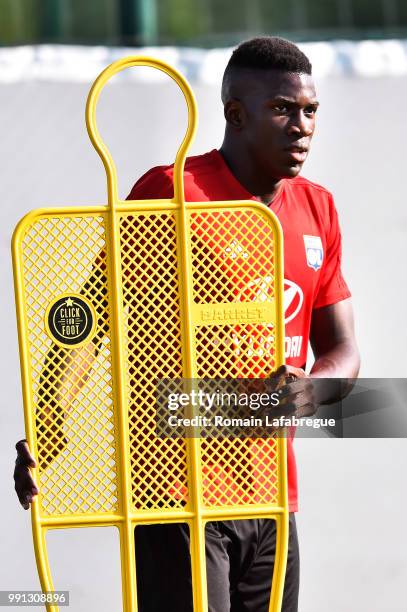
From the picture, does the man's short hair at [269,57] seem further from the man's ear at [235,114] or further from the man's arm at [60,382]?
the man's arm at [60,382]

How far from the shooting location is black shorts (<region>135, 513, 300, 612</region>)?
2844 millimetres

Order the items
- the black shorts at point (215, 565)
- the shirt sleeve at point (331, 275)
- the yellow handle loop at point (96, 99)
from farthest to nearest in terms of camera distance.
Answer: the shirt sleeve at point (331, 275)
the black shorts at point (215, 565)
the yellow handle loop at point (96, 99)

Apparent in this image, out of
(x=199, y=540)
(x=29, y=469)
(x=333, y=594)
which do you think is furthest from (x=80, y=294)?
(x=333, y=594)

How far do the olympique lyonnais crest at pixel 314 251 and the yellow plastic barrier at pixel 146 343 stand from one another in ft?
1.07

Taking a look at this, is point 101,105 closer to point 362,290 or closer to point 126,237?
point 362,290

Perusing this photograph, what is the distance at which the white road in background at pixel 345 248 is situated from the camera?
3963 millimetres

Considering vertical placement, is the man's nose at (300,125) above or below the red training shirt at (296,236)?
above

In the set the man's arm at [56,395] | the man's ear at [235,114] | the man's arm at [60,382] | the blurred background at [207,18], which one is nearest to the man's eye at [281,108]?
the man's ear at [235,114]

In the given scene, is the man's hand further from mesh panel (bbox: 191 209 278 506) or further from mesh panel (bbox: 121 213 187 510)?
mesh panel (bbox: 121 213 187 510)

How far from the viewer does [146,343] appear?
2.72 m

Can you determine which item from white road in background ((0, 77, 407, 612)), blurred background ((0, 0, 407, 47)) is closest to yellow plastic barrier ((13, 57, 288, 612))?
white road in background ((0, 77, 407, 612))

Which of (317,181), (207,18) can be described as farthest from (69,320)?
(207,18)

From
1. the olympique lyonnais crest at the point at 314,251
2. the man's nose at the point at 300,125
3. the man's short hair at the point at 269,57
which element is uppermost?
the man's short hair at the point at 269,57

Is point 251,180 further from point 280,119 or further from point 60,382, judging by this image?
point 60,382
